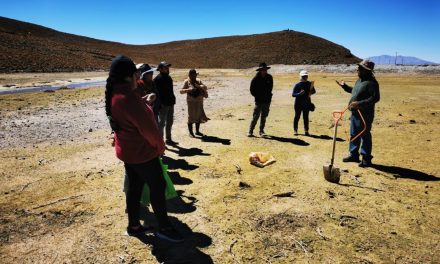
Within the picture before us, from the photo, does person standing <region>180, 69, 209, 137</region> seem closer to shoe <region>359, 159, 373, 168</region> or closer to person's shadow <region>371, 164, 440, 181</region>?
shoe <region>359, 159, 373, 168</region>

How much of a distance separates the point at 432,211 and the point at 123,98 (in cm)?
468

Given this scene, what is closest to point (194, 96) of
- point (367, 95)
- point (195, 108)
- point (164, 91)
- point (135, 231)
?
point (195, 108)

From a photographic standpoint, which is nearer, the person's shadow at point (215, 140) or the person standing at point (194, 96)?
the person's shadow at point (215, 140)

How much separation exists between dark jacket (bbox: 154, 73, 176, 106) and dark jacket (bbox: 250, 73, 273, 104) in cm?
238

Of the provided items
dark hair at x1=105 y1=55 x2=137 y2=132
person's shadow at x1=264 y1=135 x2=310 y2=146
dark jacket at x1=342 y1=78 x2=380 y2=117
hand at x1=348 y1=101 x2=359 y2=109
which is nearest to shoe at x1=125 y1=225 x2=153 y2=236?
dark hair at x1=105 y1=55 x2=137 y2=132

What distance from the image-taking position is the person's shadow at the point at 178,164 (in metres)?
7.02

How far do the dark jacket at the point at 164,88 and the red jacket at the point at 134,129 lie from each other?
177 inches

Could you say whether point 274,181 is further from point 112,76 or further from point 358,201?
point 112,76

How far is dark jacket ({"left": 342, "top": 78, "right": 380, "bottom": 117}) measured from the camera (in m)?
6.45

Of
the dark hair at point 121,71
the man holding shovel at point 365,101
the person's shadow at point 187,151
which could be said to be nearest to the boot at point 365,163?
the man holding shovel at point 365,101

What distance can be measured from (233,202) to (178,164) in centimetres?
222

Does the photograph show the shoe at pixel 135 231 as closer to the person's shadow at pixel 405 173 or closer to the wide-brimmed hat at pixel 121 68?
the wide-brimmed hat at pixel 121 68

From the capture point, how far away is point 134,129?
3.62m

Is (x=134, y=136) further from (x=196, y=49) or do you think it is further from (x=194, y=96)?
(x=196, y=49)
